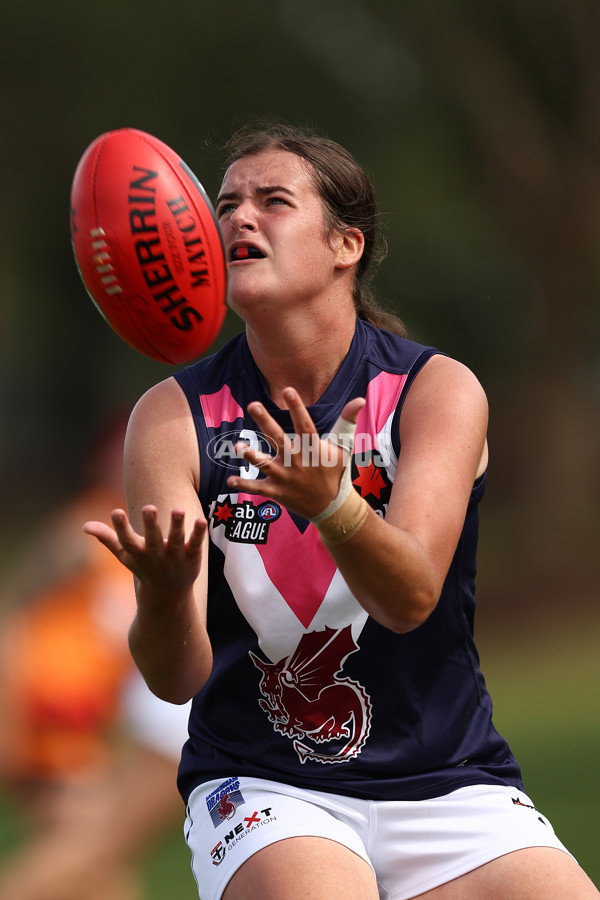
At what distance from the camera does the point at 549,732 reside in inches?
380

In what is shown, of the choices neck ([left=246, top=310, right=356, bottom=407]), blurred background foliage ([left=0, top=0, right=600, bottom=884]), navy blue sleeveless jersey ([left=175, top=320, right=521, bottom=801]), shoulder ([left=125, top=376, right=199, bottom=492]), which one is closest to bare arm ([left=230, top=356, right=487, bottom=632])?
navy blue sleeveless jersey ([left=175, top=320, right=521, bottom=801])

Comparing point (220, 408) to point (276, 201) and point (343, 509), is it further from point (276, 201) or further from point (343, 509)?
point (343, 509)

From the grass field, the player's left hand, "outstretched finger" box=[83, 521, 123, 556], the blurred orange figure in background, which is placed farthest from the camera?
the grass field

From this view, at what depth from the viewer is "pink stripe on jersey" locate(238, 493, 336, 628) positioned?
9.27ft

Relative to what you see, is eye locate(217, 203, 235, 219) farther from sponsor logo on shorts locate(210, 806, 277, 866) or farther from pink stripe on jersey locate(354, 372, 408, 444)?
sponsor logo on shorts locate(210, 806, 277, 866)

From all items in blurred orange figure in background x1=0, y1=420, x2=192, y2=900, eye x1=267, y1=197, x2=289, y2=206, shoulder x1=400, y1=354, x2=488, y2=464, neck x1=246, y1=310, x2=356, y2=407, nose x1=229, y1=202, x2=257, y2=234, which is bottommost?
blurred orange figure in background x1=0, y1=420, x2=192, y2=900

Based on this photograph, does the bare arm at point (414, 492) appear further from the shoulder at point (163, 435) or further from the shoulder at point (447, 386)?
the shoulder at point (163, 435)

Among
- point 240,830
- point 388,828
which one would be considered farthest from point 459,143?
point 240,830

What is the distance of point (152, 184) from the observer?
302 centimetres

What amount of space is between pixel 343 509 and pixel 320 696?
68cm

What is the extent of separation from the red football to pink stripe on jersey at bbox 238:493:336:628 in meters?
0.49

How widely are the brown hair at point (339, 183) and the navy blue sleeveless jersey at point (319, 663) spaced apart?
20.2 inches

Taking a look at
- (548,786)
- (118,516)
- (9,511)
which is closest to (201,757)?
(118,516)

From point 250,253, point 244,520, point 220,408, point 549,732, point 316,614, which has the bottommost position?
point 549,732
